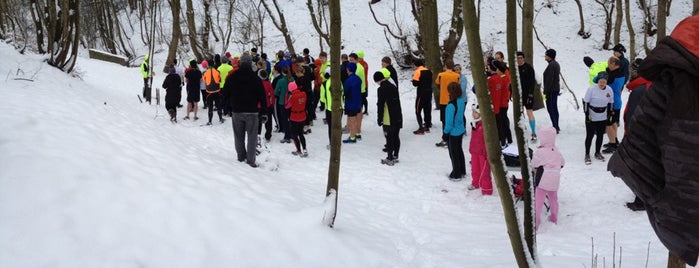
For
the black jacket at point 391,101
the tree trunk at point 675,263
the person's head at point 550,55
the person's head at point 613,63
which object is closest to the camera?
the tree trunk at point 675,263

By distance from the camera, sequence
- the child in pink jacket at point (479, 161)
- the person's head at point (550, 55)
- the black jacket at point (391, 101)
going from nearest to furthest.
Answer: the child in pink jacket at point (479, 161) → the black jacket at point (391, 101) → the person's head at point (550, 55)

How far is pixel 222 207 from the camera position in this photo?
4555 millimetres

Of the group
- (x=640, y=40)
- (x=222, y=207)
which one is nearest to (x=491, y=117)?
(x=222, y=207)

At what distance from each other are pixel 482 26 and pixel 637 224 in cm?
2159

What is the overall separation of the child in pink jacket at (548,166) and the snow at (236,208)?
0.33 metres

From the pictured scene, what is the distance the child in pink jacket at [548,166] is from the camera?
226 inches

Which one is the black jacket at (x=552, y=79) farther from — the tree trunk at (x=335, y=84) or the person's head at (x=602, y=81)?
the tree trunk at (x=335, y=84)

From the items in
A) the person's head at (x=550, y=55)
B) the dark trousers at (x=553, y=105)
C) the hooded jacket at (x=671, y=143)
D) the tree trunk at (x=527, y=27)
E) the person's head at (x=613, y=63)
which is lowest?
the dark trousers at (x=553, y=105)

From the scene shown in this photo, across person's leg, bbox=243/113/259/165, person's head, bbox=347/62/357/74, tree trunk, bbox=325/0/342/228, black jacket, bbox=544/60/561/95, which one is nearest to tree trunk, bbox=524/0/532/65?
black jacket, bbox=544/60/561/95

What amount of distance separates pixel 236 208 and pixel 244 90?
380 centimetres

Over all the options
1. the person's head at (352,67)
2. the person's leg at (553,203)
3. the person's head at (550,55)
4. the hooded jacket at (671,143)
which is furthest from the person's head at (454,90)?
the hooded jacket at (671,143)

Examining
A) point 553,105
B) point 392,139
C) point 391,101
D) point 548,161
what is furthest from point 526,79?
point 548,161

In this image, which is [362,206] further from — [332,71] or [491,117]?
[491,117]

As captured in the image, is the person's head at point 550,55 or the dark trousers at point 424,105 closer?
the person's head at point 550,55
